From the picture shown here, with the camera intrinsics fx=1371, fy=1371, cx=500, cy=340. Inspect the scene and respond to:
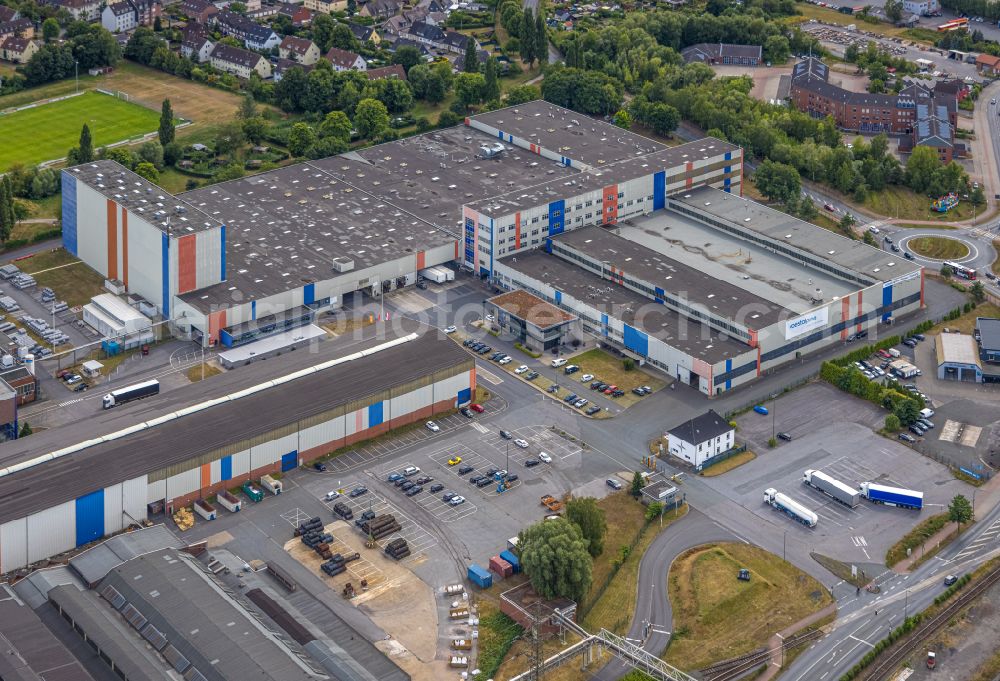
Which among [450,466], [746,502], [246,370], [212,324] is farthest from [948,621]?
[212,324]

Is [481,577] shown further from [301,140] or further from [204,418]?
[301,140]

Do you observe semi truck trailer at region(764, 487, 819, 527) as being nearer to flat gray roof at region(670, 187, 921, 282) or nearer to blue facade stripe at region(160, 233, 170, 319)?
flat gray roof at region(670, 187, 921, 282)

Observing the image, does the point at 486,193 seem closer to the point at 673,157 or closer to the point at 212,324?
the point at 673,157

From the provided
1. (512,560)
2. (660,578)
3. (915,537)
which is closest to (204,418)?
(512,560)

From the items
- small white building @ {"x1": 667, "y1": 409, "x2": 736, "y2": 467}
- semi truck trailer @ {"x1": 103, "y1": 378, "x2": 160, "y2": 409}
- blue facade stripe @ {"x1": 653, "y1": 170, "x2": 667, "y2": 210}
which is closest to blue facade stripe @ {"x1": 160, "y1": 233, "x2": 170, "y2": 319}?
semi truck trailer @ {"x1": 103, "y1": 378, "x2": 160, "y2": 409}

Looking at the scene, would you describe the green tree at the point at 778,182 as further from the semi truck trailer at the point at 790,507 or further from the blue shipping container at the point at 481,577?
the blue shipping container at the point at 481,577

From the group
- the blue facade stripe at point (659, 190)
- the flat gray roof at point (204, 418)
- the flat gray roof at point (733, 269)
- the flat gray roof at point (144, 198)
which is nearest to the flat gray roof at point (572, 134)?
the blue facade stripe at point (659, 190)
